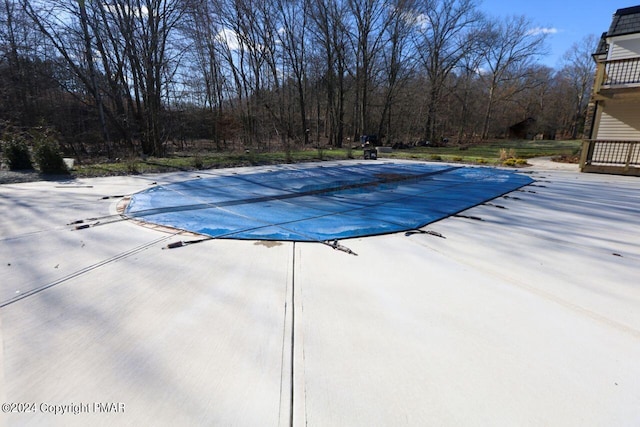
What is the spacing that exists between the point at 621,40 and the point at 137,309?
15777mm

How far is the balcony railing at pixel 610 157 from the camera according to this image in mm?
8125

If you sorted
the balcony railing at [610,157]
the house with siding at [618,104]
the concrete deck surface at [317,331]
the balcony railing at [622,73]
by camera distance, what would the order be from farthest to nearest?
the balcony railing at [622,73]
the house with siding at [618,104]
the balcony railing at [610,157]
the concrete deck surface at [317,331]

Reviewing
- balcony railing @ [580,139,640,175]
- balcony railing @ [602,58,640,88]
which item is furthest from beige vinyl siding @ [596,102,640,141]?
balcony railing @ [602,58,640,88]

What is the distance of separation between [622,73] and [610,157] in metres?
2.64

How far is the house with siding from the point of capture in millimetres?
8508

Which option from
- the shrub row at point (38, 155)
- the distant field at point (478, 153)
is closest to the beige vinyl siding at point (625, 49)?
the distant field at point (478, 153)

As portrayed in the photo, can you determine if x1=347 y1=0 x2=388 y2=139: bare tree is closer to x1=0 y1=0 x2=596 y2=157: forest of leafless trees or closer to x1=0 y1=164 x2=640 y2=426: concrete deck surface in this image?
x1=0 y1=0 x2=596 y2=157: forest of leafless trees

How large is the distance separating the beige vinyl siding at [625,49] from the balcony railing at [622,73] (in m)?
1.09

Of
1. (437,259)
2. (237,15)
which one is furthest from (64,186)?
(237,15)

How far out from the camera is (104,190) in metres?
5.28

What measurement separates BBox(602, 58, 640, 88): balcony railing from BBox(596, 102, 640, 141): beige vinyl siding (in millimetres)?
1364

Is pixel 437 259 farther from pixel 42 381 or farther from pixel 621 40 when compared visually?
pixel 621 40

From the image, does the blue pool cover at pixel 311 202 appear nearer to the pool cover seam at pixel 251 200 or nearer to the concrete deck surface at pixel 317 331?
the pool cover seam at pixel 251 200

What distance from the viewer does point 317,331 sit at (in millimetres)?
1639
